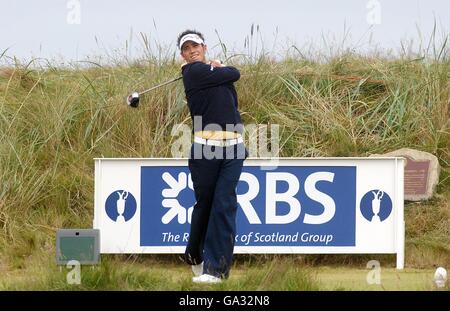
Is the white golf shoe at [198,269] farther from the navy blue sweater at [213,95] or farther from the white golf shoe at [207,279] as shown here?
the navy blue sweater at [213,95]

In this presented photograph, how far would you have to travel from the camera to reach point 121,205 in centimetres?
1030

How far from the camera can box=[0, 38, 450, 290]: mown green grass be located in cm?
1145

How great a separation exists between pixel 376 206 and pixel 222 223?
260 cm

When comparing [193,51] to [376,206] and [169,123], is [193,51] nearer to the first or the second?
[376,206]

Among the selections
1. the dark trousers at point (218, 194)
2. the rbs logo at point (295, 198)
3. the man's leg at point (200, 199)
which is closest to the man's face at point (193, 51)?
the dark trousers at point (218, 194)

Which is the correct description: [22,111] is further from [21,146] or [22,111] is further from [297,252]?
[297,252]

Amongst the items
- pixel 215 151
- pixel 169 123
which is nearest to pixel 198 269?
pixel 215 151

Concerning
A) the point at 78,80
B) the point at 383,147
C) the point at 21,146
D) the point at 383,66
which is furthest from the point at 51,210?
the point at 383,66

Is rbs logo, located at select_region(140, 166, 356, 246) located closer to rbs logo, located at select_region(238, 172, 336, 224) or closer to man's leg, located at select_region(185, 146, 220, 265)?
rbs logo, located at select_region(238, 172, 336, 224)

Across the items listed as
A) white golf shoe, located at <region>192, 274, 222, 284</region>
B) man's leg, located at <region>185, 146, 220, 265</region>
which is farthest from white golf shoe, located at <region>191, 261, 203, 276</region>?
white golf shoe, located at <region>192, 274, 222, 284</region>

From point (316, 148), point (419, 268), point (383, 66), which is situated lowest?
point (419, 268)

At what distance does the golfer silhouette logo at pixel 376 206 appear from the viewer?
10250 millimetres

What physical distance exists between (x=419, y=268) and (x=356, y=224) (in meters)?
0.74

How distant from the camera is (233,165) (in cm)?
813
